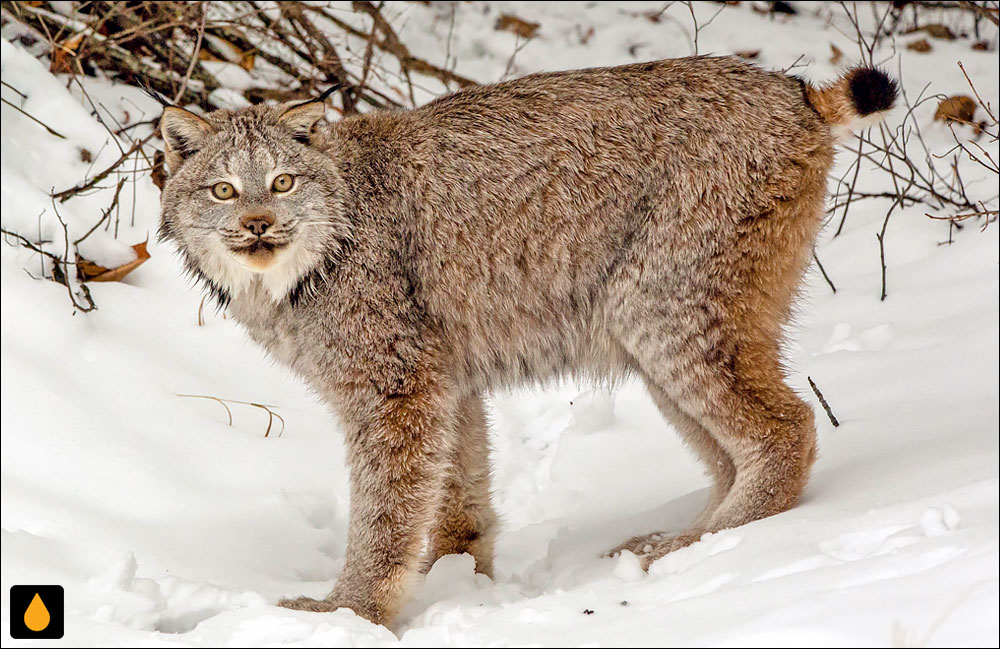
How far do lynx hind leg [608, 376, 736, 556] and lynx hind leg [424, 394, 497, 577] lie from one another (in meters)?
0.48

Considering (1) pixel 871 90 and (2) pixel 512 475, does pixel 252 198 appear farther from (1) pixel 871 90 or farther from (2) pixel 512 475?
(1) pixel 871 90

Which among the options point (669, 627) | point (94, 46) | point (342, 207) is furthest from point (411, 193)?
point (94, 46)

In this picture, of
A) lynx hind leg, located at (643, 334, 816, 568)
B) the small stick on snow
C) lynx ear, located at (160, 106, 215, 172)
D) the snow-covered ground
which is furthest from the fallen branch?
the small stick on snow

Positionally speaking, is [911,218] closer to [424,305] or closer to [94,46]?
[424,305]

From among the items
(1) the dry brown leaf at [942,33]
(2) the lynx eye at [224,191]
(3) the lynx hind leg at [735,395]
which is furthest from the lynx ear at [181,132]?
(1) the dry brown leaf at [942,33]

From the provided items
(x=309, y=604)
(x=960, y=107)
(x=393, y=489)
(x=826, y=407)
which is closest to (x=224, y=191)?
(x=393, y=489)

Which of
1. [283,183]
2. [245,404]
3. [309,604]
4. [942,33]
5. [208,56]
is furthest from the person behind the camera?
[942,33]

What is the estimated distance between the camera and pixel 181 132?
3689 millimetres

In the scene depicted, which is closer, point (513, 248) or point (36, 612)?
point (36, 612)

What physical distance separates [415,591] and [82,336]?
2231 millimetres

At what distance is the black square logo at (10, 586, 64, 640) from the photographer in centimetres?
288

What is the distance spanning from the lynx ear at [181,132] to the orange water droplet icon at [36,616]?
144 centimetres

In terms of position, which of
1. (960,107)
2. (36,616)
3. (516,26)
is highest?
(516,26)

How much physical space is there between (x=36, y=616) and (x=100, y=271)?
2.78 meters
